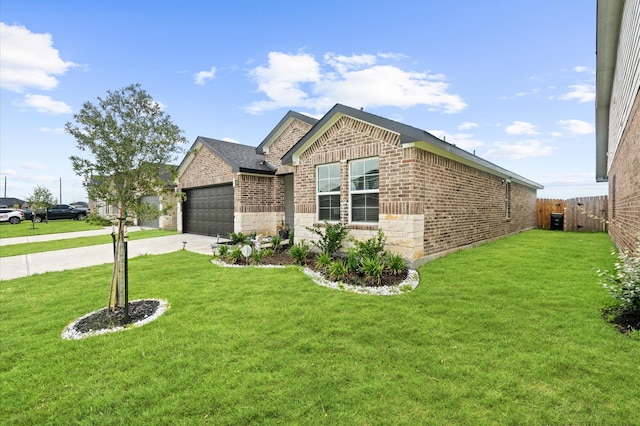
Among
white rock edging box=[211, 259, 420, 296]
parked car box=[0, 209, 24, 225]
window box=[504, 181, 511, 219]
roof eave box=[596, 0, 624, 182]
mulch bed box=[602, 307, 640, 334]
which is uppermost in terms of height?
roof eave box=[596, 0, 624, 182]

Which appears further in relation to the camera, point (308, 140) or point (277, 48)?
point (277, 48)

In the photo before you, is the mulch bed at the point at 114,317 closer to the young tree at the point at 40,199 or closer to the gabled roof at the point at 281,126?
the gabled roof at the point at 281,126

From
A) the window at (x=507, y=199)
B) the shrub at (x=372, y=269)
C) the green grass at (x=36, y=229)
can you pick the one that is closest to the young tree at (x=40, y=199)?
the green grass at (x=36, y=229)

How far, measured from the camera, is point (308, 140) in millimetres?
9070

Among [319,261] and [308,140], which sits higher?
[308,140]

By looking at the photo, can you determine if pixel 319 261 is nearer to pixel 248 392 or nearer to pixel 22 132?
pixel 248 392

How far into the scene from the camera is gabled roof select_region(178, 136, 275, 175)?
12.9m

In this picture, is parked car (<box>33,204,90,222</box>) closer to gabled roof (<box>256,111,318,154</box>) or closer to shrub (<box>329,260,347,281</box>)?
gabled roof (<box>256,111,318,154</box>)

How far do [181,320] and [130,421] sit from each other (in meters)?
2.06

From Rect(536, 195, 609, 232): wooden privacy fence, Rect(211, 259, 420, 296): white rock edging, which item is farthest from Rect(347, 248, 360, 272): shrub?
Rect(536, 195, 609, 232): wooden privacy fence

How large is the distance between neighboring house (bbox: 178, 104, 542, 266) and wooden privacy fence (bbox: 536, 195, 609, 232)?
520 centimetres

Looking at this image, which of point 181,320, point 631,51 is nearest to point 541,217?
point 631,51

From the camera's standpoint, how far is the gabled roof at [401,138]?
6766 millimetres

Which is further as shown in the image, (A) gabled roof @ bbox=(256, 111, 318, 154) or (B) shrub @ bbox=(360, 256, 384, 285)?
(A) gabled roof @ bbox=(256, 111, 318, 154)
